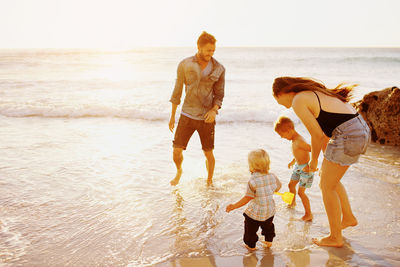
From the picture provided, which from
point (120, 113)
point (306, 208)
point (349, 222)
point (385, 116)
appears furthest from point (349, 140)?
point (120, 113)

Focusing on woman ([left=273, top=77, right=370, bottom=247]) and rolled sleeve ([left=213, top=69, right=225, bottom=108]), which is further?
rolled sleeve ([left=213, top=69, right=225, bottom=108])

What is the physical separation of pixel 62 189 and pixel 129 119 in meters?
5.68

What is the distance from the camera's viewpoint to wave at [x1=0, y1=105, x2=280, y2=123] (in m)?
10.4

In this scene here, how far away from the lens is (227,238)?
3.57 m

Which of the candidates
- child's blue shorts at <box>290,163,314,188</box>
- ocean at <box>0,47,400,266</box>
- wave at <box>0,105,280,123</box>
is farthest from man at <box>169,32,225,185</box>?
wave at <box>0,105,280,123</box>

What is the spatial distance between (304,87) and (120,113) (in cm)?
864

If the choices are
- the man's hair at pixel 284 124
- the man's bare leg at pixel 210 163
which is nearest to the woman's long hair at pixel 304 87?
the man's hair at pixel 284 124

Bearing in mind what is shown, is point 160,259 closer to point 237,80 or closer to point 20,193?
point 20,193

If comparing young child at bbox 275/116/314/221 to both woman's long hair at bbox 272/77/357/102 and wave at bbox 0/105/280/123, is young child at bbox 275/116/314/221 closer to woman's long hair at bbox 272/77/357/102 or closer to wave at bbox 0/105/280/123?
woman's long hair at bbox 272/77/357/102

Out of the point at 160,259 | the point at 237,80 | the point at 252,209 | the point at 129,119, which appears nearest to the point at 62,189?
the point at 160,259

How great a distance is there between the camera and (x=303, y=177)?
3887 millimetres

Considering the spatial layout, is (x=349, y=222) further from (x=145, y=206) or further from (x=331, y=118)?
(x=145, y=206)

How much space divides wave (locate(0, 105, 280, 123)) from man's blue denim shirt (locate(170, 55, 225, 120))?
5.51 metres

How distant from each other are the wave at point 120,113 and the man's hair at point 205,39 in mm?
5974
